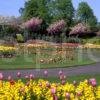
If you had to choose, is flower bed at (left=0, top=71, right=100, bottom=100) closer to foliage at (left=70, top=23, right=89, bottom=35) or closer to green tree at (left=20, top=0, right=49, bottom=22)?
foliage at (left=70, top=23, right=89, bottom=35)

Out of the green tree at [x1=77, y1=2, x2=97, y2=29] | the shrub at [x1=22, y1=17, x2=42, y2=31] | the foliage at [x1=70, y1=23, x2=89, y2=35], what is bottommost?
the foliage at [x1=70, y1=23, x2=89, y2=35]

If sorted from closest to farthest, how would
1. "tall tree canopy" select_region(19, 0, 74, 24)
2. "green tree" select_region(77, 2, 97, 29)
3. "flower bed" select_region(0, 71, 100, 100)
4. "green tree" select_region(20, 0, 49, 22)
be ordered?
"flower bed" select_region(0, 71, 100, 100)
"green tree" select_region(20, 0, 49, 22)
"tall tree canopy" select_region(19, 0, 74, 24)
"green tree" select_region(77, 2, 97, 29)

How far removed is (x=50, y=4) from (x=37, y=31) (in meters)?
14.6

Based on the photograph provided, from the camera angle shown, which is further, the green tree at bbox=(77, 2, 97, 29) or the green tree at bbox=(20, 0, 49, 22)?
the green tree at bbox=(77, 2, 97, 29)

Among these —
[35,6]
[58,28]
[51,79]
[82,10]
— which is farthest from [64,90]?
[82,10]

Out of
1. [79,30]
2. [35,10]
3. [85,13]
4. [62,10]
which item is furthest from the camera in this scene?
[85,13]

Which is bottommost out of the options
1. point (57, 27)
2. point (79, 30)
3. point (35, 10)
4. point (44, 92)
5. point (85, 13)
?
point (79, 30)

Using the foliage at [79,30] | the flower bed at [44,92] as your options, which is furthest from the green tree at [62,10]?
the flower bed at [44,92]

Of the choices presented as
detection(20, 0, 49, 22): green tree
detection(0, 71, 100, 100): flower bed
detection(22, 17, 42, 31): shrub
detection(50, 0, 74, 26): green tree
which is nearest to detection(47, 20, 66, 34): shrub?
detection(22, 17, 42, 31): shrub

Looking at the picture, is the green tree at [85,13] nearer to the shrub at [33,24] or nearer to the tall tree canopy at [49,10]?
the tall tree canopy at [49,10]

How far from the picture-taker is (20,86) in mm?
7375

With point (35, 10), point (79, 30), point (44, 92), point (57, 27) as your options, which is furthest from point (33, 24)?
point (44, 92)

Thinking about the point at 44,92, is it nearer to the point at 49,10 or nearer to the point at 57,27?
the point at 57,27

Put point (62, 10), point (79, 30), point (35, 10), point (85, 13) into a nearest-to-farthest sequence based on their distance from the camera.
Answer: point (79, 30) < point (35, 10) < point (62, 10) < point (85, 13)
